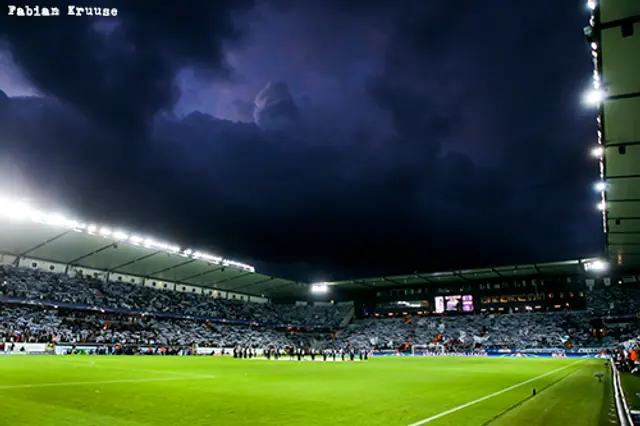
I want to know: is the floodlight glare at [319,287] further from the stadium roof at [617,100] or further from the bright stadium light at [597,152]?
the bright stadium light at [597,152]

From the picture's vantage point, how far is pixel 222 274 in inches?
2992

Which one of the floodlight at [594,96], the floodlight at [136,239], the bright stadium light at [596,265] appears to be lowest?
the bright stadium light at [596,265]

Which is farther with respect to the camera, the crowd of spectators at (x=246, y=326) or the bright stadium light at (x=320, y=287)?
the bright stadium light at (x=320, y=287)

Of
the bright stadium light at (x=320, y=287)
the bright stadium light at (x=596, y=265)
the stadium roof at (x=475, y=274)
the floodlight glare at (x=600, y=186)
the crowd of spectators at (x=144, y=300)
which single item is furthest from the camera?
the bright stadium light at (x=320, y=287)

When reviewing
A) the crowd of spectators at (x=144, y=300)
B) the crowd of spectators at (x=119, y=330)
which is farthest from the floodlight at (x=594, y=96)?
the crowd of spectators at (x=144, y=300)

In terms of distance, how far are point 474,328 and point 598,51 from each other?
224 ft

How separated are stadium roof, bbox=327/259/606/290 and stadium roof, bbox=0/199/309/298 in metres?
15.7

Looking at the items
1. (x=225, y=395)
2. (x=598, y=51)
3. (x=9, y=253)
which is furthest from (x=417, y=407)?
(x=9, y=253)

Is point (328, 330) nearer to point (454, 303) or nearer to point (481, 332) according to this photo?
point (454, 303)

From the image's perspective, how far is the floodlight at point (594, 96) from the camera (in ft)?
53.5

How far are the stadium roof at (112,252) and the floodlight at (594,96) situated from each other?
169ft

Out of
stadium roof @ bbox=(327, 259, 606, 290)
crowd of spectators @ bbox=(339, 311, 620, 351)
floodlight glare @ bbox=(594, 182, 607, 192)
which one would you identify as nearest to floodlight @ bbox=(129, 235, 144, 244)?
stadium roof @ bbox=(327, 259, 606, 290)

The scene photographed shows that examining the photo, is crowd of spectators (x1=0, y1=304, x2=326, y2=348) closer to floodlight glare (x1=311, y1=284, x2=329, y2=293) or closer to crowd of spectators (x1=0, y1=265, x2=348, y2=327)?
crowd of spectators (x1=0, y1=265, x2=348, y2=327)

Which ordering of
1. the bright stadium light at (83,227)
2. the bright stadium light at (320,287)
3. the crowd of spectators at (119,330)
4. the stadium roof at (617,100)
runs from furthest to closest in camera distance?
the bright stadium light at (320,287) < the crowd of spectators at (119,330) < the bright stadium light at (83,227) < the stadium roof at (617,100)
